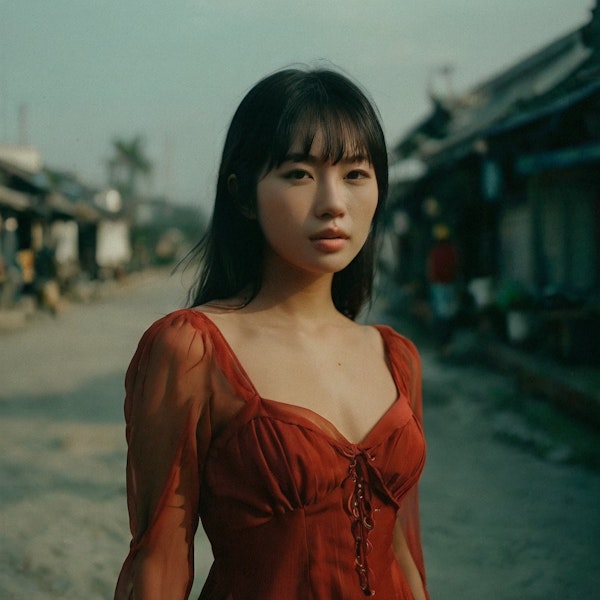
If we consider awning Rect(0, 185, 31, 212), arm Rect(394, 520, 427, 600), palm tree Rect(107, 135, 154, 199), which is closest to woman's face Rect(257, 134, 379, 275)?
arm Rect(394, 520, 427, 600)

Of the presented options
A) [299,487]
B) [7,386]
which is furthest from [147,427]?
[7,386]

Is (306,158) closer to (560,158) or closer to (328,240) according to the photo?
(328,240)

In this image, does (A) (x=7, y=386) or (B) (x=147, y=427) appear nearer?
(B) (x=147, y=427)

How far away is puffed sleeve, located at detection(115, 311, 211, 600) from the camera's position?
1469 mm

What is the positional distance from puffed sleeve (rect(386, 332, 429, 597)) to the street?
665 millimetres

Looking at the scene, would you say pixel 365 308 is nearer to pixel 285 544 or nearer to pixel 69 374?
pixel 285 544

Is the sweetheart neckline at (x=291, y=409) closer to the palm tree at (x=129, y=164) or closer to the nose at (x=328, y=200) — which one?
the nose at (x=328, y=200)

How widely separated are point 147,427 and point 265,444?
22 cm

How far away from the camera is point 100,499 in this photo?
17.9ft

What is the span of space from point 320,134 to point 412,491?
0.85 meters

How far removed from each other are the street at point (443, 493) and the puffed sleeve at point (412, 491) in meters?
0.67

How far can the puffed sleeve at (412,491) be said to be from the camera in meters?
1.81

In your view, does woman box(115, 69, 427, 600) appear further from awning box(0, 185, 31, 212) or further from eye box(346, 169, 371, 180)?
awning box(0, 185, 31, 212)

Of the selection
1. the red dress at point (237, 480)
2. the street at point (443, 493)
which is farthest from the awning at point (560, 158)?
the red dress at point (237, 480)
